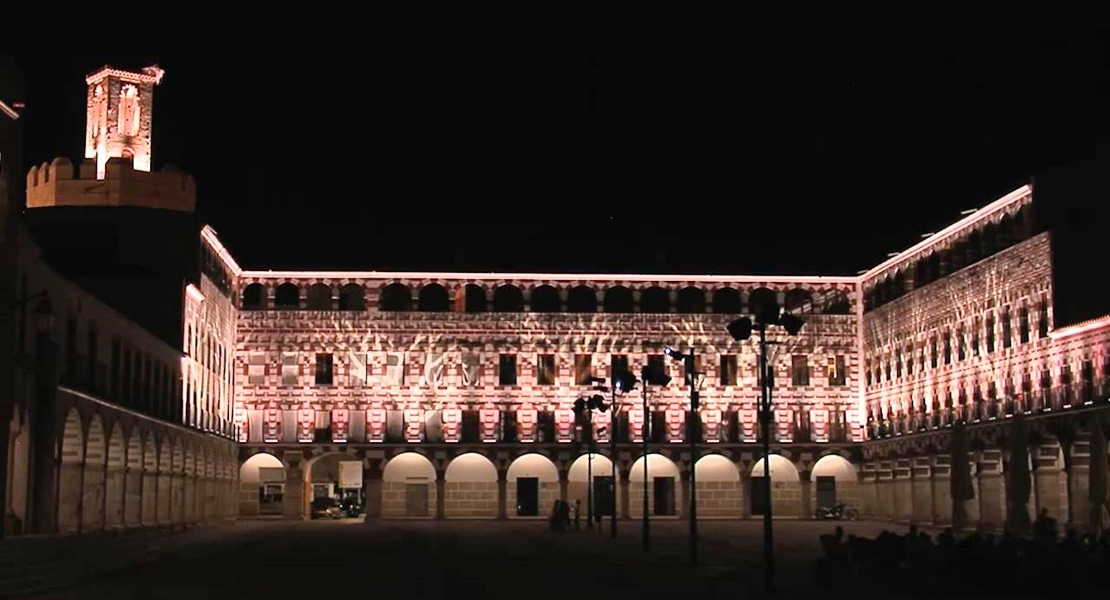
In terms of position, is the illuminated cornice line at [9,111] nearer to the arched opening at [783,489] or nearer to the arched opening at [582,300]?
the arched opening at [582,300]

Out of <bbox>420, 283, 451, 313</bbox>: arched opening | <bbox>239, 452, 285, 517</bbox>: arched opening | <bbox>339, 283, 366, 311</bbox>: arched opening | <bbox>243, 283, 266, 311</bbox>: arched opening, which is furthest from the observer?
<bbox>420, 283, 451, 313</bbox>: arched opening

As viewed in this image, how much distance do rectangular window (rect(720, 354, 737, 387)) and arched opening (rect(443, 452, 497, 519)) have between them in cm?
1292

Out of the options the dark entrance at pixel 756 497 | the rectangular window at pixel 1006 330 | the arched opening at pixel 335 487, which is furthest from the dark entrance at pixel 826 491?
the arched opening at pixel 335 487

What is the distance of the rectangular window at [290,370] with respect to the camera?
249 feet

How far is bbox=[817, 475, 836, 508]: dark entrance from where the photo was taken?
78.3 m

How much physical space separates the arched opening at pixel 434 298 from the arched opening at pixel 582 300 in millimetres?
6481

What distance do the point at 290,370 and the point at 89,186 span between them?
1760cm

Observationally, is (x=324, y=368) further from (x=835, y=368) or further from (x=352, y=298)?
(x=835, y=368)

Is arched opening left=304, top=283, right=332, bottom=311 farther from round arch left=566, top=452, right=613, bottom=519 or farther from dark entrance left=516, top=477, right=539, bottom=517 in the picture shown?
round arch left=566, top=452, right=613, bottom=519

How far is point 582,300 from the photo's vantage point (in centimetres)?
7988

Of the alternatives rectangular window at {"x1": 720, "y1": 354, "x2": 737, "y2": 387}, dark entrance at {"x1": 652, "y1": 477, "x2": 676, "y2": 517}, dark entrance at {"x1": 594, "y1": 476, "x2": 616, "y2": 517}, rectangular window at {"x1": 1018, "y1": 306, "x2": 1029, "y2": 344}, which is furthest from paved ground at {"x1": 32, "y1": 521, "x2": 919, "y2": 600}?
rectangular window at {"x1": 720, "y1": 354, "x2": 737, "y2": 387}

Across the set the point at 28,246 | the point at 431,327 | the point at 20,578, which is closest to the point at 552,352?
the point at 431,327

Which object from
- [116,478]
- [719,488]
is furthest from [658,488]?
[116,478]

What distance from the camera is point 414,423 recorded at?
76125 millimetres
